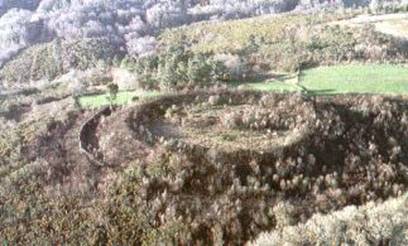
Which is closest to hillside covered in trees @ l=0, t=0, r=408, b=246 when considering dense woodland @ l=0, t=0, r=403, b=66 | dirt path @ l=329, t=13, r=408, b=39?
dirt path @ l=329, t=13, r=408, b=39

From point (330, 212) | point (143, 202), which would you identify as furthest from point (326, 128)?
point (143, 202)

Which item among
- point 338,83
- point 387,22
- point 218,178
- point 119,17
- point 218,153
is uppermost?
point 218,153

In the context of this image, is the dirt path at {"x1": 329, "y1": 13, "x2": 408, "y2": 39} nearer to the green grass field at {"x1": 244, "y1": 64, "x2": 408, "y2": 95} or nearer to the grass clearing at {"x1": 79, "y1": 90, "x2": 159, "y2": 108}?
the green grass field at {"x1": 244, "y1": 64, "x2": 408, "y2": 95}

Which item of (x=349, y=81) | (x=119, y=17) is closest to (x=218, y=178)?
(x=349, y=81)

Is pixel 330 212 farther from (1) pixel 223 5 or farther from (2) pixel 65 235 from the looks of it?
(1) pixel 223 5

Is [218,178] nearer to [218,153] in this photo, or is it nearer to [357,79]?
[218,153]

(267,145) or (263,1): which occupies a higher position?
(267,145)

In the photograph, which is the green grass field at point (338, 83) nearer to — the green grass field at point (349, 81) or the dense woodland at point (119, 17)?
the green grass field at point (349, 81)
